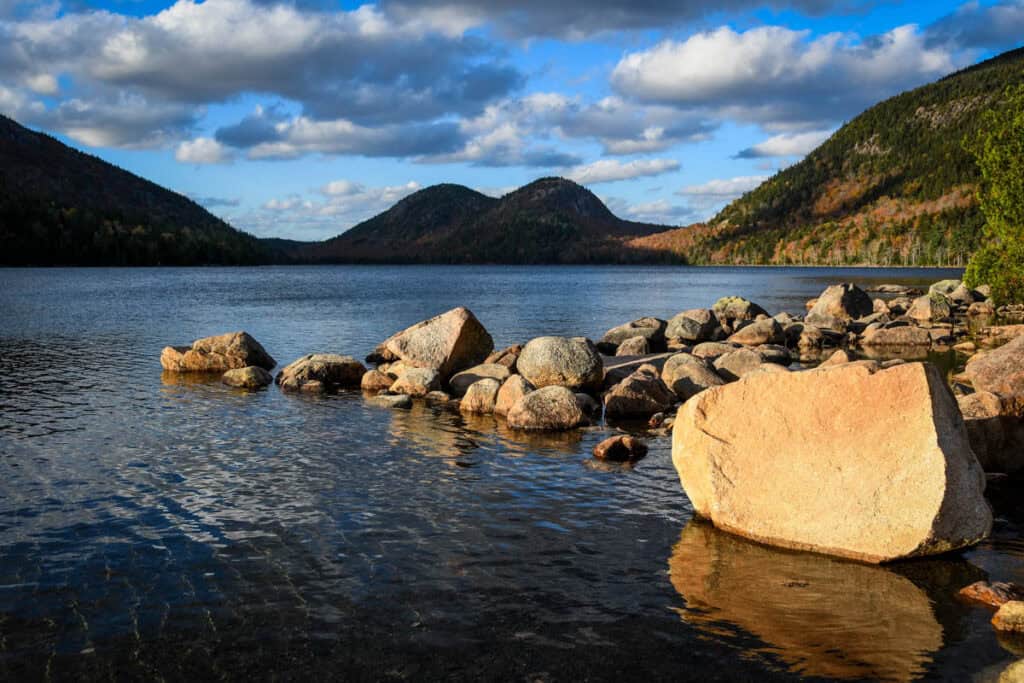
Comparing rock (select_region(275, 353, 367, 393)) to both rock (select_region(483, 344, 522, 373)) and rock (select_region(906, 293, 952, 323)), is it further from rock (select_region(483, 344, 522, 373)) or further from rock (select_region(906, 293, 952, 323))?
rock (select_region(906, 293, 952, 323))

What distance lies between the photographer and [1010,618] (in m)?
9.41

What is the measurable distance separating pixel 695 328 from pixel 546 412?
23.9 m

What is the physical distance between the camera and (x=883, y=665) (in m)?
8.68

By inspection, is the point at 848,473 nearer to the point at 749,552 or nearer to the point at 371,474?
the point at 749,552

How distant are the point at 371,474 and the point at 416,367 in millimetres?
11361

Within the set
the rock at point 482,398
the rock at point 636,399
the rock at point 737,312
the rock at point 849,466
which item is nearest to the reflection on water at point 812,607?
the rock at point 849,466

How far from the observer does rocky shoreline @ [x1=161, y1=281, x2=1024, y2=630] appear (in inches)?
448

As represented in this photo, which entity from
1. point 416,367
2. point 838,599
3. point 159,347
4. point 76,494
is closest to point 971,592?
point 838,599

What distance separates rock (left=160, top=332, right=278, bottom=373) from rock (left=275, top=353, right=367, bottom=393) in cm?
357

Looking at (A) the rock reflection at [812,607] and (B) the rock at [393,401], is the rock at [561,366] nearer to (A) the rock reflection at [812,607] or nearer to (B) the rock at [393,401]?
(B) the rock at [393,401]

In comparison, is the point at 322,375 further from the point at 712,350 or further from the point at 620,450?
the point at 712,350

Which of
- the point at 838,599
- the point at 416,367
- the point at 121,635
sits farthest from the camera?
the point at 416,367

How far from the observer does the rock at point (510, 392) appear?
22797mm

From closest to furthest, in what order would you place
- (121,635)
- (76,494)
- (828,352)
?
(121,635) < (76,494) < (828,352)
